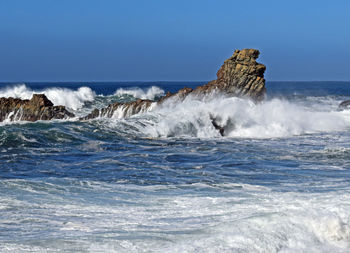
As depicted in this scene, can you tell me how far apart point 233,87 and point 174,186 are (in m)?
13.2

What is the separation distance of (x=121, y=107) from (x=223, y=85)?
4.22 meters

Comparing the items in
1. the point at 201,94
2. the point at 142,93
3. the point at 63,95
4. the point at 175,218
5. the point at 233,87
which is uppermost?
the point at 233,87

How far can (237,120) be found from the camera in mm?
18453

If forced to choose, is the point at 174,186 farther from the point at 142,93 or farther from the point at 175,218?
the point at 142,93

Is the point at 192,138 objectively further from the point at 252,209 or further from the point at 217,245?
the point at 217,245

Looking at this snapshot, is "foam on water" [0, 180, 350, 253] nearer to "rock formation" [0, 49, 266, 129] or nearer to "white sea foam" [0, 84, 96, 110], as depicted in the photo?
"rock formation" [0, 49, 266, 129]

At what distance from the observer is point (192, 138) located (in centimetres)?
1645

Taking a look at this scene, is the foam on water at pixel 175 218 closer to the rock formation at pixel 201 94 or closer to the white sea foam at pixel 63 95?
the rock formation at pixel 201 94

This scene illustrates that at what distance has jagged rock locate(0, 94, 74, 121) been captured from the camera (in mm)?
20406

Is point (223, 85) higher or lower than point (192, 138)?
higher

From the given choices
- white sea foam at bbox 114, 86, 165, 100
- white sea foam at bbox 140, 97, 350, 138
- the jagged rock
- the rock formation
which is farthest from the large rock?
white sea foam at bbox 114, 86, 165, 100

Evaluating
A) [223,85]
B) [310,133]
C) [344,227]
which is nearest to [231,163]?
[344,227]

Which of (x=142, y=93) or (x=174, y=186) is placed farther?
(x=142, y=93)

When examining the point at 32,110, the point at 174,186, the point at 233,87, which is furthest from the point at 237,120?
the point at 174,186
